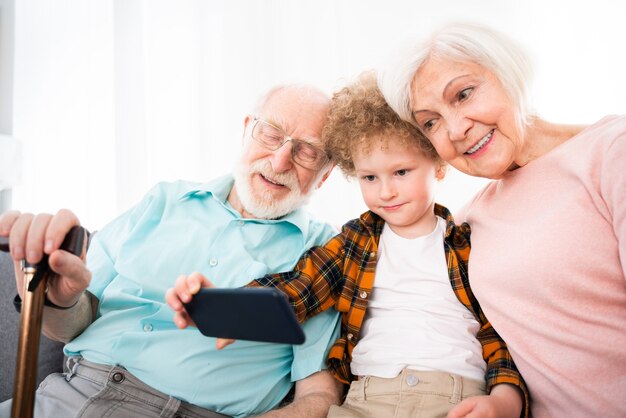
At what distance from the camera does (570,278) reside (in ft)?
3.77

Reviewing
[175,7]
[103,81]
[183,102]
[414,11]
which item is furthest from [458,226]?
[103,81]

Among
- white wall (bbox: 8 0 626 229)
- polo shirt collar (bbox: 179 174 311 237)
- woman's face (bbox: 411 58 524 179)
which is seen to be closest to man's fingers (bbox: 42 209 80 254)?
polo shirt collar (bbox: 179 174 311 237)

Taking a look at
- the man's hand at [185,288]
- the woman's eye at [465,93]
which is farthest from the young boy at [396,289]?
the man's hand at [185,288]

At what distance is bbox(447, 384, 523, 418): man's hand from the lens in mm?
1130

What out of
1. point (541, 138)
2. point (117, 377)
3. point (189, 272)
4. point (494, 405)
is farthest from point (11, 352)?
point (541, 138)

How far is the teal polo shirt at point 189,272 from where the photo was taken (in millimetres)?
1385

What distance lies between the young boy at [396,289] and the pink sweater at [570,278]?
0.37ft

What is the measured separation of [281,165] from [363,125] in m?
0.31

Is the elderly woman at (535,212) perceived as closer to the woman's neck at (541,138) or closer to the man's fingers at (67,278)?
the woman's neck at (541,138)

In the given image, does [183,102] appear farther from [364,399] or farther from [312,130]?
[364,399]

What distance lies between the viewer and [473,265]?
4.45ft

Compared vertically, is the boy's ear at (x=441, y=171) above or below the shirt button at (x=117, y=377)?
above

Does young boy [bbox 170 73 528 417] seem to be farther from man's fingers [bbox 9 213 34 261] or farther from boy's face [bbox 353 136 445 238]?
man's fingers [bbox 9 213 34 261]

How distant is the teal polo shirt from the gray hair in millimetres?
592
